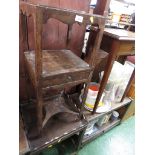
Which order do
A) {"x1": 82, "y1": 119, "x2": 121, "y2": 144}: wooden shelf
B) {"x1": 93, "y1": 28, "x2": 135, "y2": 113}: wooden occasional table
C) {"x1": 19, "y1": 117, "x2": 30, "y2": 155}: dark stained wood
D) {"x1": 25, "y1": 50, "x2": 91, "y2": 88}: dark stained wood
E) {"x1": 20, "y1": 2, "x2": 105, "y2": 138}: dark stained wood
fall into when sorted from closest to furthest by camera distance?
{"x1": 20, "y1": 2, "x2": 105, "y2": 138}: dark stained wood → {"x1": 25, "y1": 50, "x2": 91, "y2": 88}: dark stained wood → {"x1": 19, "y1": 117, "x2": 30, "y2": 155}: dark stained wood → {"x1": 93, "y1": 28, "x2": 135, "y2": 113}: wooden occasional table → {"x1": 82, "y1": 119, "x2": 121, "y2": 144}: wooden shelf

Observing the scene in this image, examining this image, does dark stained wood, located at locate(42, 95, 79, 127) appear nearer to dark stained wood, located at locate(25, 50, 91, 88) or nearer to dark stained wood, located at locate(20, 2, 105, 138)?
dark stained wood, located at locate(20, 2, 105, 138)

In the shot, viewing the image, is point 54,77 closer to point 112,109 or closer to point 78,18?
point 78,18

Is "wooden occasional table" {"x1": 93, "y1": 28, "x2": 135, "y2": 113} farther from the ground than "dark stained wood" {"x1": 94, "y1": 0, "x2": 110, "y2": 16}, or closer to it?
closer to it

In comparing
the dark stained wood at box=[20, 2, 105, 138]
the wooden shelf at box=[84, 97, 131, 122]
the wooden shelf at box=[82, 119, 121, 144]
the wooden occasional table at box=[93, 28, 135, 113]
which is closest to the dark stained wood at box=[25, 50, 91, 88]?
the dark stained wood at box=[20, 2, 105, 138]

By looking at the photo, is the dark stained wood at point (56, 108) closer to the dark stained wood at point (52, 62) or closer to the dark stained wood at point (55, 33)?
the dark stained wood at point (52, 62)

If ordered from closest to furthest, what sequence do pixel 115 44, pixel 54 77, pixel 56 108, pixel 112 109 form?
pixel 54 77, pixel 115 44, pixel 56 108, pixel 112 109

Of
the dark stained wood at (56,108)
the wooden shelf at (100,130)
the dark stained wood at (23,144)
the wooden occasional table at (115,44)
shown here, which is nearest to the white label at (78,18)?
the wooden occasional table at (115,44)

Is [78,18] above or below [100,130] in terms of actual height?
above

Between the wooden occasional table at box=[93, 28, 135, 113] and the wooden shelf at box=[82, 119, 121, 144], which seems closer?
the wooden occasional table at box=[93, 28, 135, 113]

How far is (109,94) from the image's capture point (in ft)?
5.03

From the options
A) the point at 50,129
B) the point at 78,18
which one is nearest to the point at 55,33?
the point at 78,18
